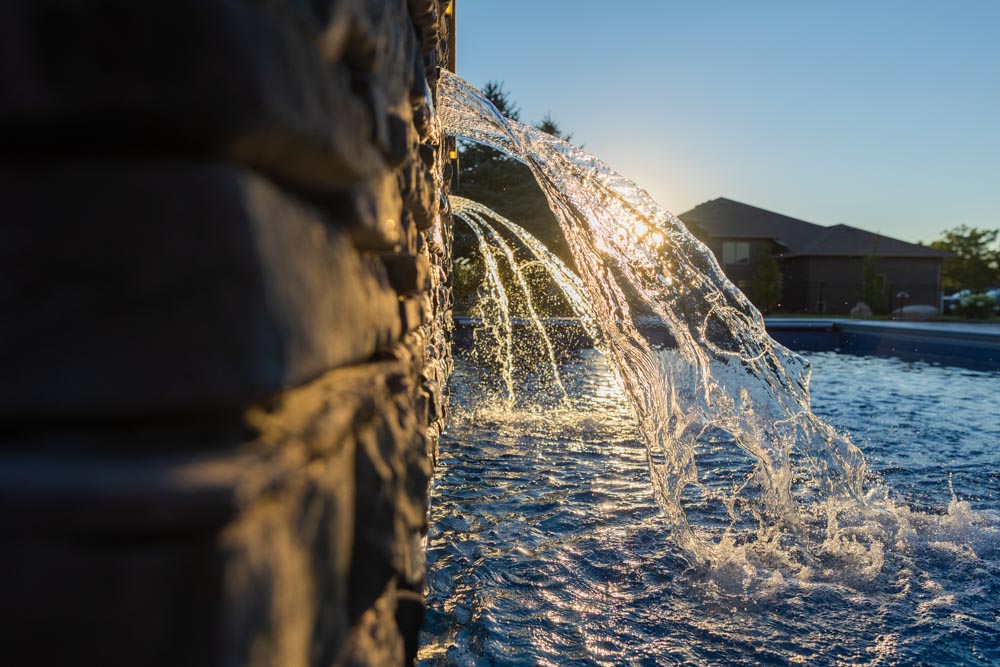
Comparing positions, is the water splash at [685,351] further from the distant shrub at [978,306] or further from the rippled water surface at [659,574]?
the distant shrub at [978,306]

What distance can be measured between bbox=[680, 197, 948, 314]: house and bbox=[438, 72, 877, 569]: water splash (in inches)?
992

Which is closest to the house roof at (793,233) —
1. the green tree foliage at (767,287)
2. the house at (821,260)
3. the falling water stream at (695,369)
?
the house at (821,260)

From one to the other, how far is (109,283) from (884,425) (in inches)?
256

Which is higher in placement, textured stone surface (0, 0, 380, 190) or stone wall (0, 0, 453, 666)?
textured stone surface (0, 0, 380, 190)

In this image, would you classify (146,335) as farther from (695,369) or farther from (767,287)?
(767,287)

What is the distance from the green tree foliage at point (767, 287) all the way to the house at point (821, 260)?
1050mm

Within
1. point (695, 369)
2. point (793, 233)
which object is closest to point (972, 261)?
point (793, 233)

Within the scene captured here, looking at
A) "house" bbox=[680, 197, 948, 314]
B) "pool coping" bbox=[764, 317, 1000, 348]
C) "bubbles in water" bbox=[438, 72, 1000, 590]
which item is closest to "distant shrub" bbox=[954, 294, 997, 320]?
"pool coping" bbox=[764, 317, 1000, 348]

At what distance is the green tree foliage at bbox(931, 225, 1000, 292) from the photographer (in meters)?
32.2

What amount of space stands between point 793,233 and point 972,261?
31.5 ft

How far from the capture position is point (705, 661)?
2.11m

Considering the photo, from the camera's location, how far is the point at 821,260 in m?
29.0

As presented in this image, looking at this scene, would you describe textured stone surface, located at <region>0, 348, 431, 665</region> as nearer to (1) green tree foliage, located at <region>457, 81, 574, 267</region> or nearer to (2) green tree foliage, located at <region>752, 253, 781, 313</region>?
(1) green tree foliage, located at <region>457, 81, 574, 267</region>

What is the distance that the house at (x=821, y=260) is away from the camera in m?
28.2
